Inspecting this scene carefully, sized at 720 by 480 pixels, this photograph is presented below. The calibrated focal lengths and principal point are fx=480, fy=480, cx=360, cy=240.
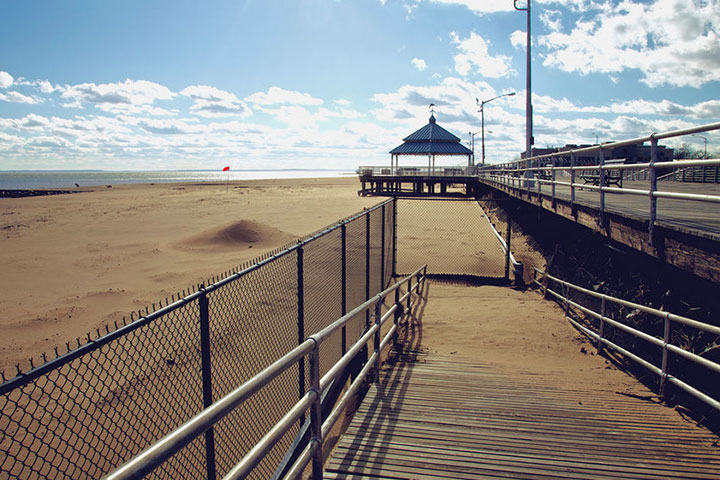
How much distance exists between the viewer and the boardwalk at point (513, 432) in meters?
3.54

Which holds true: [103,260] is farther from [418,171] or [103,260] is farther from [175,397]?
[418,171]

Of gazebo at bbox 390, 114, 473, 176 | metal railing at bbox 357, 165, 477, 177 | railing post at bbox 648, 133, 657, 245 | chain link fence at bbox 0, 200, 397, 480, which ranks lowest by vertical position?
chain link fence at bbox 0, 200, 397, 480

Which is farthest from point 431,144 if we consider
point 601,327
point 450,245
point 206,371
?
point 206,371

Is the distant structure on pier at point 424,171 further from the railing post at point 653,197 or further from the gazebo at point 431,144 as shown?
the railing post at point 653,197

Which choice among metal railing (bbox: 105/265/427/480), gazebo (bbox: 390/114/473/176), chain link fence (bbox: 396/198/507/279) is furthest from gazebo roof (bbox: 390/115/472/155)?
metal railing (bbox: 105/265/427/480)

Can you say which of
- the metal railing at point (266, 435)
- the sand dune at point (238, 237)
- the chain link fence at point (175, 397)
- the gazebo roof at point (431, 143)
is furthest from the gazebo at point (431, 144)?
the metal railing at point (266, 435)

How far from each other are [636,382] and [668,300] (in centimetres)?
146

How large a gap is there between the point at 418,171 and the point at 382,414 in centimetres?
3871

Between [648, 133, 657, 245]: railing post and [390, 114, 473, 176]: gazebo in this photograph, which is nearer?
[648, 133, 657, 245]: railing post

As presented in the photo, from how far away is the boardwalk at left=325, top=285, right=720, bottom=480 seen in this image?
139 inches

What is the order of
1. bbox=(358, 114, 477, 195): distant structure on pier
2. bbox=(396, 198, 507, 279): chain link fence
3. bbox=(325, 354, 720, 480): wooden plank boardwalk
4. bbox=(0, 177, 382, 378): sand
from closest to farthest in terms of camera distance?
bbox=(325, 354, 720, 480): wooden plank boardwalk < bbox=(0, 177, 382, 378): sand < bbox=(396, 198, 507, 279): chain link fence < bbox=(358, 114, 477, 195): distant structure on pier

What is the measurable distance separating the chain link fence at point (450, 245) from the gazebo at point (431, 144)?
1442 centimetres

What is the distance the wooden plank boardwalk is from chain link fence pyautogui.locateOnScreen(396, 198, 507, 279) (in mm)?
10263

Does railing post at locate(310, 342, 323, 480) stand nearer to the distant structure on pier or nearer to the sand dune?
the sand dune
